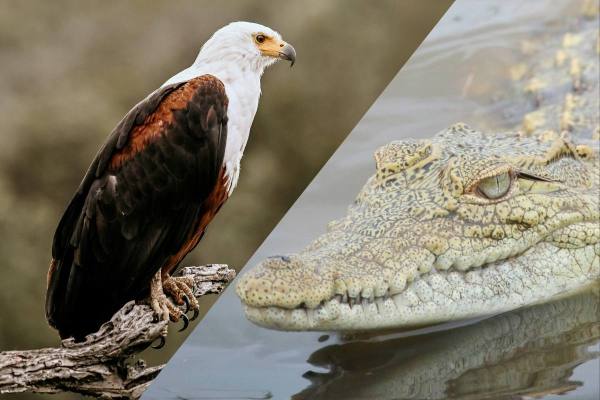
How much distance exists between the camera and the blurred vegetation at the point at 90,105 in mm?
2066

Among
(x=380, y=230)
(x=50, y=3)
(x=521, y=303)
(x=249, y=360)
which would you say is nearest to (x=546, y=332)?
(x=521, y=303)

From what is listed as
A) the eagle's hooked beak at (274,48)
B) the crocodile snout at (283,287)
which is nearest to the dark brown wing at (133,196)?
the eagle's hooked beak at (274,48)

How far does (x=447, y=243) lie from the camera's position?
88.7 inches

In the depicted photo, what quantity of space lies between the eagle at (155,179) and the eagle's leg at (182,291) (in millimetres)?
118

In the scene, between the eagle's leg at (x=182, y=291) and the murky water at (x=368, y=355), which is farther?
the eagle's leg at (x=182, y=291)

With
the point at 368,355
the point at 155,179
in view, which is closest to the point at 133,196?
the point at 155,179

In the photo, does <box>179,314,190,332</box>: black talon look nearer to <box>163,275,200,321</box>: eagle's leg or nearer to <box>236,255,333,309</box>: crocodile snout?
<box>163,275,200,321</box>: eagle's leg

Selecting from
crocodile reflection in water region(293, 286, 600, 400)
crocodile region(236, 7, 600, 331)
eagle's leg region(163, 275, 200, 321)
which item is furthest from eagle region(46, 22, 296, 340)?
crocodile reflection in water region(293, 286, 600, 400)

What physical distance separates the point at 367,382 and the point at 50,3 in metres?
1.03

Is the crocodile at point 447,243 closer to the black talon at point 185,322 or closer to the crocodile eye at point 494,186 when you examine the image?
the crocodile eye at point 494,186

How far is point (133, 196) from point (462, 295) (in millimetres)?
761

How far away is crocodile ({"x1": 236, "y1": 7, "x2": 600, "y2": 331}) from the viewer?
204cm

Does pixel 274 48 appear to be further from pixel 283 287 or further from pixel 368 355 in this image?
pixel 368 355

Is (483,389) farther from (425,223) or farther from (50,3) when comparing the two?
(50,3)
